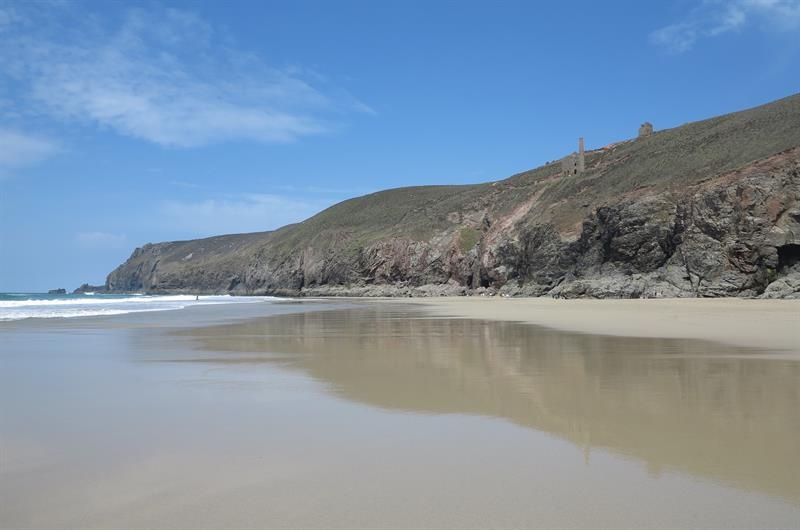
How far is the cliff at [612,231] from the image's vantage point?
34.7 m

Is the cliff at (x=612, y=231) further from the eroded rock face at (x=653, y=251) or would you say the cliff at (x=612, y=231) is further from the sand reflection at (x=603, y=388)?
the sand reflection at (x=603, y=388)

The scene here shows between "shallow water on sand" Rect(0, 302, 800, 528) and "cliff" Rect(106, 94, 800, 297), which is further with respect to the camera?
"cliff" Rect(106, 94, 800, 297)

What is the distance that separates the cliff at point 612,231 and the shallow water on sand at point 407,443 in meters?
28.3

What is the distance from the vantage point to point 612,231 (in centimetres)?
4350

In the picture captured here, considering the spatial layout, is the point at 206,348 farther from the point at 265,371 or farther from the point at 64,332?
the point at 64,332

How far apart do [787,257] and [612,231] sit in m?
12.4

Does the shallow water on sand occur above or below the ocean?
below

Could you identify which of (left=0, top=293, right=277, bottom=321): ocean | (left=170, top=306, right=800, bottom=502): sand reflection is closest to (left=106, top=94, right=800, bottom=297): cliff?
(left=0, top=293, right=277, bottom=321): ocean

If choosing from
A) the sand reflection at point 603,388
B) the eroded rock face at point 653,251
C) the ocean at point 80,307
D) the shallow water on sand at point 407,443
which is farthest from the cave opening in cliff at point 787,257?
the ocean at point 80,307

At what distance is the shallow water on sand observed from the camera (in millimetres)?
3570

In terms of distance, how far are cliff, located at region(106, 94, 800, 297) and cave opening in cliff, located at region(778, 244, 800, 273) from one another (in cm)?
8

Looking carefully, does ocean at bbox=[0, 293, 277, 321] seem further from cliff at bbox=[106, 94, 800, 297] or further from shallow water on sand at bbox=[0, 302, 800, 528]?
cliff at bbox=[106, 94, 800, 297]

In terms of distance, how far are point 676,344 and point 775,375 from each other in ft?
14.4

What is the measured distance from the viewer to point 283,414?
642 cm
